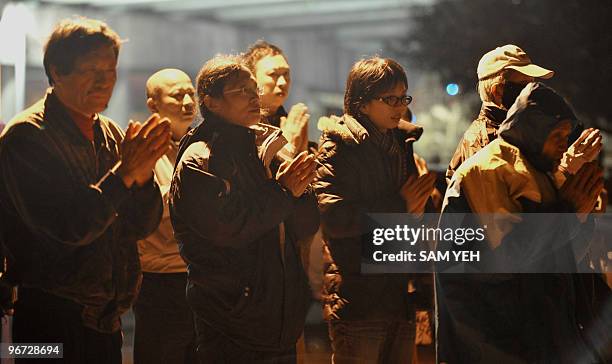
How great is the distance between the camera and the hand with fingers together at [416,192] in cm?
385

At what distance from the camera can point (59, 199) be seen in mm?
3477

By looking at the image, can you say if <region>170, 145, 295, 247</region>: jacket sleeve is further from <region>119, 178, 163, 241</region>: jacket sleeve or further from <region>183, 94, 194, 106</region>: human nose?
<region>183, 94, 194, 106</region>: human nose

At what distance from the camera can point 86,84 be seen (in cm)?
353

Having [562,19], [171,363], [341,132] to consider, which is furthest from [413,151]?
[171,363]

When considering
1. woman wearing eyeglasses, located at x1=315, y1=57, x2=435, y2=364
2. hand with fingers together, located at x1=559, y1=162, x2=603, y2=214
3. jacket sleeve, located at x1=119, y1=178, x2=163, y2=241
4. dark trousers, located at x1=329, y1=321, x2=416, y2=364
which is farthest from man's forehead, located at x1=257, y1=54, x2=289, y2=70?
hand with fingers together, located at x1=559, y1=162, x2=603, y2=214

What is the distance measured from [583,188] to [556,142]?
238 mm

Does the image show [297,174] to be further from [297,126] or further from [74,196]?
[74,196]

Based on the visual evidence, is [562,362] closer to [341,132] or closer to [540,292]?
[540,292]

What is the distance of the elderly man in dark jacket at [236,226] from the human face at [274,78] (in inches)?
12.5

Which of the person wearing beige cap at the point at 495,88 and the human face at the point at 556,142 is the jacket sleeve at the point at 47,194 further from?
the human face at the point at 556,142

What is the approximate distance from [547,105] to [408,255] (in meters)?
0.80

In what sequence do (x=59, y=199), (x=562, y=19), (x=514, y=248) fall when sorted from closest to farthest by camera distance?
(x=59, y=199)
(x=514, y=248)
(x=562, y=19)

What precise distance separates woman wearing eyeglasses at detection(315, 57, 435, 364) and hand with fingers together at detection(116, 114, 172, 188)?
0.64m

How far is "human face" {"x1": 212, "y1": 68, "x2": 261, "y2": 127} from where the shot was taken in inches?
141
